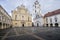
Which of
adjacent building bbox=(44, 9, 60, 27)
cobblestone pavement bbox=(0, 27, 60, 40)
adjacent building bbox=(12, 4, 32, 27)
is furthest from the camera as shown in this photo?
adjacent building bbox=(12, 4, 32, 27)

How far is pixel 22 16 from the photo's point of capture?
2559 inches

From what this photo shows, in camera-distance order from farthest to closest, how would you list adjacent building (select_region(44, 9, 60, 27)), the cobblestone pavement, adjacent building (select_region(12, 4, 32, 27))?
adjacent building (select_region(12, 4, 32, 27)), adjacent building (select_region(44, 9, 60, 27)), the cobblestone pavement

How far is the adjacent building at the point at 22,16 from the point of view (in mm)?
63375

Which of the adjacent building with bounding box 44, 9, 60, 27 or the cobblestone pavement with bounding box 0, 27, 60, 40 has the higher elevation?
the adjacent building with bounding box 44, 9, 60, 27

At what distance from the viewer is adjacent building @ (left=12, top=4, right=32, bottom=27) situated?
2495 inches

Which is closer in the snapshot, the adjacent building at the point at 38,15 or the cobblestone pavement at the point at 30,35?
the cobblestone pavement at the point at 30,35

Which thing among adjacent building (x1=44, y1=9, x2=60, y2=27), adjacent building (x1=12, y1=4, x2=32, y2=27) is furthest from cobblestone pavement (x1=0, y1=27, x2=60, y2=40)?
adjacent building (x1=12, y1=4, x2=32, y2=27)

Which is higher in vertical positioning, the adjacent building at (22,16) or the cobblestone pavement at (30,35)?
the adjacent building at (22,16)

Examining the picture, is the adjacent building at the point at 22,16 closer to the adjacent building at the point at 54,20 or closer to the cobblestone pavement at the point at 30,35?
the adjacent building at the point at 54,20

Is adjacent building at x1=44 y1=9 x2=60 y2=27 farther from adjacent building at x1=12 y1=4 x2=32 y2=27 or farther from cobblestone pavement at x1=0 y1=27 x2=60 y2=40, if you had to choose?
cobblestone pavement at x1=0 y1=27 x2=60 y2=40

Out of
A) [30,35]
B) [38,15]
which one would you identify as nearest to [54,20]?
[38,15]

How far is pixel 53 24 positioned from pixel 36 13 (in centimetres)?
1596

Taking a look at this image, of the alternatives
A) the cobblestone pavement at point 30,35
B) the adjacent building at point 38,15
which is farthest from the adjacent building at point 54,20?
the cobblestone pavement at point 30,35

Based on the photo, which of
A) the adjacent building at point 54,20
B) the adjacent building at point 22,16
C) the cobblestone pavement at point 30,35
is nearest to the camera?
the cobblestone pavement at point 30,35
